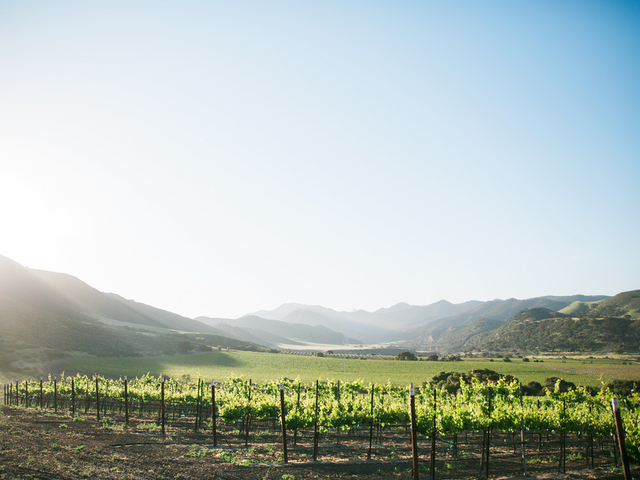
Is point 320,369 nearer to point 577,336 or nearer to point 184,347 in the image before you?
point 184,347

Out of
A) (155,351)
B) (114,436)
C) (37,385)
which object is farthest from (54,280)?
(114,436)

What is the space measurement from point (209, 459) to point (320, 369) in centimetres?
7253

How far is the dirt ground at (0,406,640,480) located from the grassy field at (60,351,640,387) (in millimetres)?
43101

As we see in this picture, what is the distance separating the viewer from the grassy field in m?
66.2

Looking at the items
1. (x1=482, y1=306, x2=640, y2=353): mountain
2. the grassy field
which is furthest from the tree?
(x1=482, y1=306, x2=640, y2=353): mountain

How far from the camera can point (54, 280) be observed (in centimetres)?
19238

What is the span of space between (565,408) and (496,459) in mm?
4720

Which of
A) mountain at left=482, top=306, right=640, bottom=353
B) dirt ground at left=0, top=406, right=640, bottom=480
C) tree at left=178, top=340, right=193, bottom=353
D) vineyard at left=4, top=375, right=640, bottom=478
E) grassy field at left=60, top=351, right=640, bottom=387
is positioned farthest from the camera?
mountain at left=482, top=306, right=640, bottom=353

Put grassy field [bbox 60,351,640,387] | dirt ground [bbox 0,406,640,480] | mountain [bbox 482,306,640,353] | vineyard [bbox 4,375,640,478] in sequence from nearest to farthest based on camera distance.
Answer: dirt ground [bbox 0,406,640,480] → vineyard [bbox 4,375,640,478] → grassy field [bbox 60,351,640,387] → mountain [bbox 482,306,640,353]

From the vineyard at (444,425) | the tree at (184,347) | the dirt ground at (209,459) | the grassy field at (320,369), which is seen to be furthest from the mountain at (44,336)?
the vineyard at (444,425)

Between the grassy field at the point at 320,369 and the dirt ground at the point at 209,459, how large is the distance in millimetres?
43101

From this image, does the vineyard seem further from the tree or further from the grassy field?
the tree

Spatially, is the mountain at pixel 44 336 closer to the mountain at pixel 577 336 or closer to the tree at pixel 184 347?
the tree at pixel 184 347

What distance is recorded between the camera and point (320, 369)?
8431 centimetres
